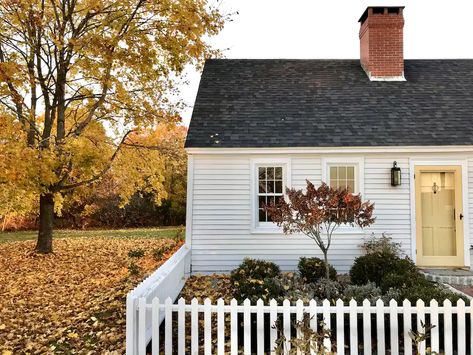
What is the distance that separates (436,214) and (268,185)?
431 centimetres

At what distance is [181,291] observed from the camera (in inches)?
328

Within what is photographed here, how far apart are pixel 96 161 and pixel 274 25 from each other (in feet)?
36.9

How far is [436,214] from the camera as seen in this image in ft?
32.8

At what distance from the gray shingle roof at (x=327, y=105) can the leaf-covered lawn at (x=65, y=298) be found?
410 cm

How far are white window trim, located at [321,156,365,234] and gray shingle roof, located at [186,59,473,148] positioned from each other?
0.39 metres

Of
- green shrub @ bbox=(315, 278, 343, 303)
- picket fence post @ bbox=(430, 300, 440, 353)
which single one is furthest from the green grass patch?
picket fence post @ bbox=(430, 300, 440, 353)

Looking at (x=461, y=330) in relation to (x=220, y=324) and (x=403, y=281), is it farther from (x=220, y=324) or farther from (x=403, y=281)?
(x=220, y=324)

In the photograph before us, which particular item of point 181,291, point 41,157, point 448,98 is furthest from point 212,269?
point 448,98

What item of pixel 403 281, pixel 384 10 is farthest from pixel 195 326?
pixel 384 10

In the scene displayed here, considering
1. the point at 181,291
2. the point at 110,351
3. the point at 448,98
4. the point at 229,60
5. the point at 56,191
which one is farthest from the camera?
the point at 229,60

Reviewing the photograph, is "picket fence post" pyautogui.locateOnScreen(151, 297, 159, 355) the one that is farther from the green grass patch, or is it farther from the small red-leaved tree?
the green grass patch

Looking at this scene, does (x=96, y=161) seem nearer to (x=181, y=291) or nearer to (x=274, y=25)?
(x=181, y=291)

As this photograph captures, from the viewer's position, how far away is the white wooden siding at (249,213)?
9664 mm

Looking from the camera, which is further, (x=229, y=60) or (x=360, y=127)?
(x=229, y=60)
